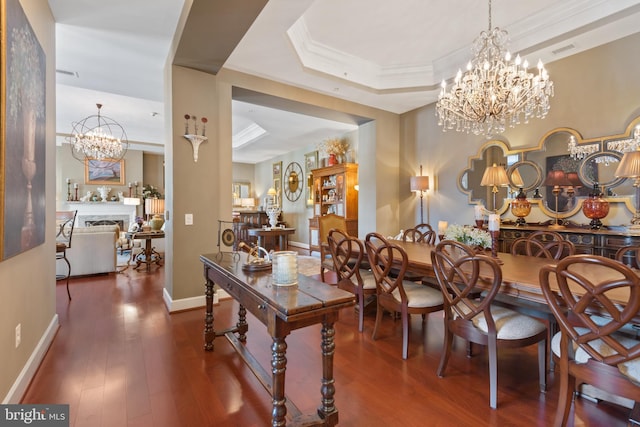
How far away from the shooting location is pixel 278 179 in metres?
10.4

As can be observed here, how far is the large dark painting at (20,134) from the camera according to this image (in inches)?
59.4

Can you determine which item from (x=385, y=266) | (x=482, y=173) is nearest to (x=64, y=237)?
(x=385, y=266)

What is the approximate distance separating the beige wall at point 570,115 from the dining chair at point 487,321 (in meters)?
2.46

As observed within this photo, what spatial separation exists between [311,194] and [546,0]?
6.39 m

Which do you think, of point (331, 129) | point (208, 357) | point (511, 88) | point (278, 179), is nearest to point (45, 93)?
point (208, 357)

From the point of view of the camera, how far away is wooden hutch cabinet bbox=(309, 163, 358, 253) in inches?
269

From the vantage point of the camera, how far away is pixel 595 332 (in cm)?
136

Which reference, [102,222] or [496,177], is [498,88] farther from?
[102,222]

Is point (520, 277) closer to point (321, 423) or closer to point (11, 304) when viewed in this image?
point (321, 423)

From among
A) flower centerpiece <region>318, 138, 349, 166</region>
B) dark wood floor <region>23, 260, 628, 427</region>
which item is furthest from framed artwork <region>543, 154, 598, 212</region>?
flower centerpiece <region>318, 138, 349, 166</region>

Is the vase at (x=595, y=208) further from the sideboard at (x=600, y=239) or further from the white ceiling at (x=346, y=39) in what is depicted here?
the white ceiling at (x=346, y=39)

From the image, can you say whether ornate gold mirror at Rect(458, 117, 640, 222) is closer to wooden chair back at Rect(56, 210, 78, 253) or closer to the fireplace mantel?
wooden chair back at Rect(56, 210, 78, 253)

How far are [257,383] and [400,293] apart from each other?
126 cm

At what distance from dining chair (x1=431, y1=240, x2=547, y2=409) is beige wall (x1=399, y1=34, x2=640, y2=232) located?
246 cm
